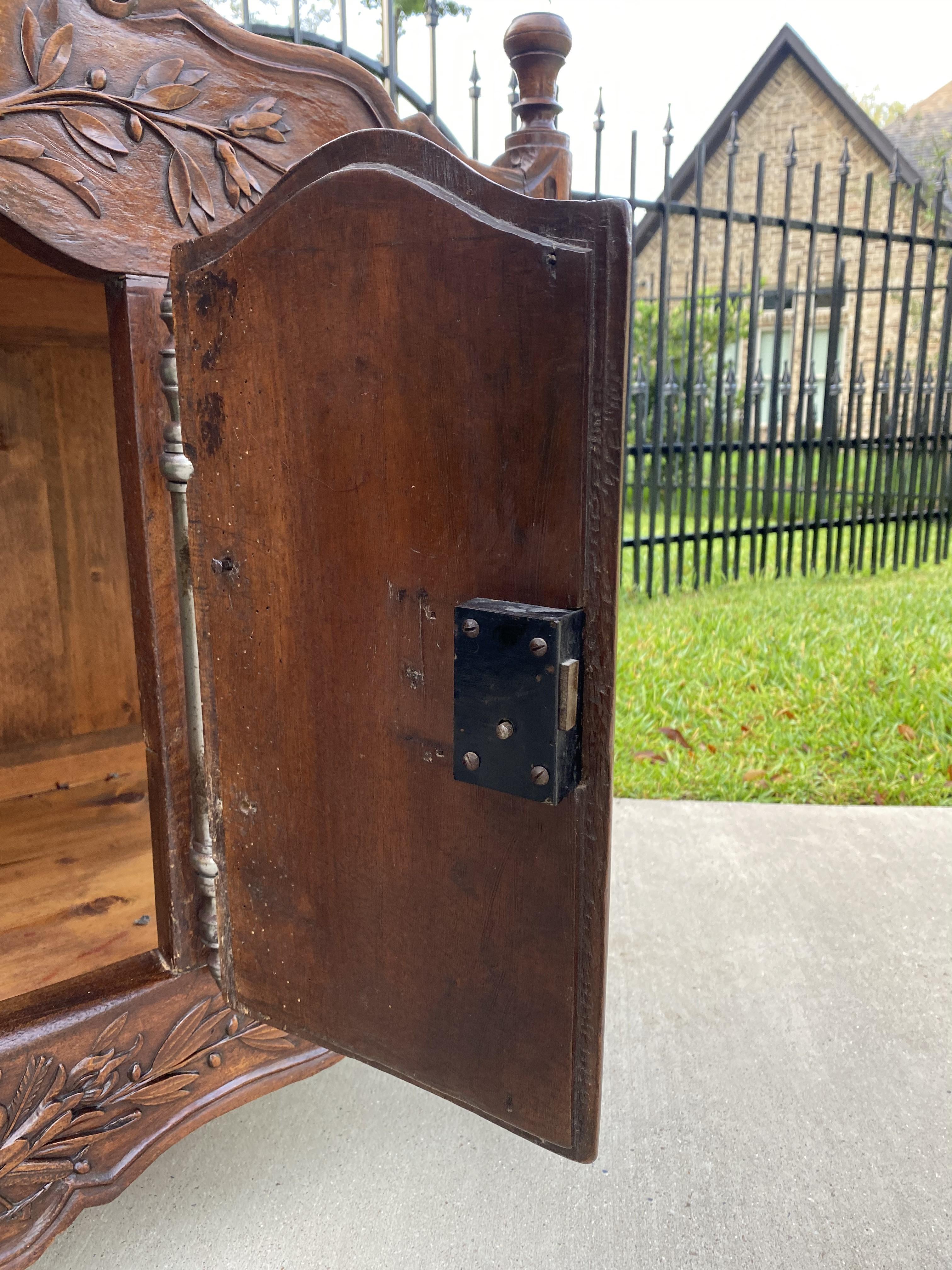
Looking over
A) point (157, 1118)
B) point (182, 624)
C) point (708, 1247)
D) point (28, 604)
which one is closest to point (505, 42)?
point (182, 624)

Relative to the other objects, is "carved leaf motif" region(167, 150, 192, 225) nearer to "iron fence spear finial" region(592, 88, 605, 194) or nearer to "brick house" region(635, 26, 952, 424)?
"iron fence spear finial" region(592, 88, 605, 194)

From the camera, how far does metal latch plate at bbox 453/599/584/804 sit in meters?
0.94

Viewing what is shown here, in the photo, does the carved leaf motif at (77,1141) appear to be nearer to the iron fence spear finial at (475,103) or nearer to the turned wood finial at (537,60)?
the turned wood finial at (537,60)

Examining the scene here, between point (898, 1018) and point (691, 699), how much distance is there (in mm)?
2082

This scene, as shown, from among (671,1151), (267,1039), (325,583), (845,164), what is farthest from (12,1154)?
(845,164)

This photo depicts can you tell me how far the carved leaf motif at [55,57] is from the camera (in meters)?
1.10

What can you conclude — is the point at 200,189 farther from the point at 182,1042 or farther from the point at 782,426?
the point at 782,426

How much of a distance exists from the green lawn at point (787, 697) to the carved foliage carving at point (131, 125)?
253cm

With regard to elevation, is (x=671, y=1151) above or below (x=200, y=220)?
below

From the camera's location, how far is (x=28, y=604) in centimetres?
236

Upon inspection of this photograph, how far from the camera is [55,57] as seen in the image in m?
1.11

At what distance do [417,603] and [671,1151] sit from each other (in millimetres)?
1279

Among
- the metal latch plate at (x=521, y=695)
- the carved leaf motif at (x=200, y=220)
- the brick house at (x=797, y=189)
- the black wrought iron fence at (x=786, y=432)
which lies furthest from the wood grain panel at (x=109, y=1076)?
the brick house at (x=797, y=189)

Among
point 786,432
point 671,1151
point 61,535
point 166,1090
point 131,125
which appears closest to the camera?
point 131,125
